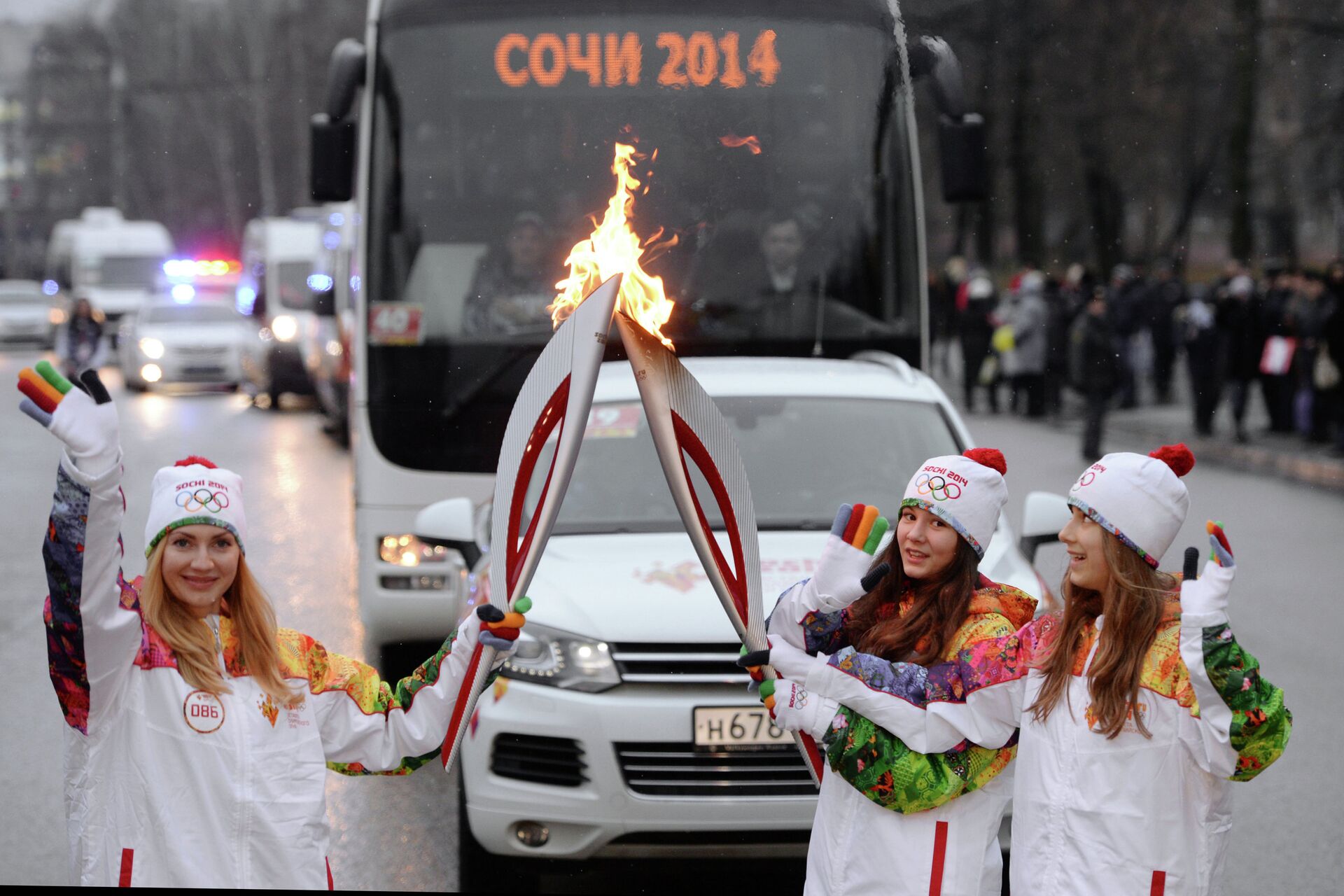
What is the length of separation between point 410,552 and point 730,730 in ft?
6.82

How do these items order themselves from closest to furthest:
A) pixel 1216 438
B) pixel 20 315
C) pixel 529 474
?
pixel 529 474 < pixel 1216 438 < pixel 20 315

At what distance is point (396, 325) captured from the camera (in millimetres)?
5727

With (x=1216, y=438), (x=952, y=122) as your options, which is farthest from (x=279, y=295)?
(x=952, y=122)

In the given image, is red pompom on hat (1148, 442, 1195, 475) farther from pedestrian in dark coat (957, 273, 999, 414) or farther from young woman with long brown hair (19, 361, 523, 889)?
pedestrian in dark coat (957, 273, 999, 414)

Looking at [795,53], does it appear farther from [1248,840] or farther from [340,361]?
[340,361]

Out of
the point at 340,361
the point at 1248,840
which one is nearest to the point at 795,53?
the point at 1248,840

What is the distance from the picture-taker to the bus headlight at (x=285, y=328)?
1995 cm

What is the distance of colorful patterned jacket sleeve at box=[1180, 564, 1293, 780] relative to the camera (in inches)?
94.1

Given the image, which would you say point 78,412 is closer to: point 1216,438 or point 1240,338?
point 1240,338

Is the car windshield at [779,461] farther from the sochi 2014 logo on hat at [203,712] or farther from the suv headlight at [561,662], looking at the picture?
the sochi 2014 logo on hat at [203,712]

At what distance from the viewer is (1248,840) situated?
194 inches

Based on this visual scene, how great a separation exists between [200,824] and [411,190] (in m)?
3.42

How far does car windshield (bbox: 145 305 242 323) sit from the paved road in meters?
0.81

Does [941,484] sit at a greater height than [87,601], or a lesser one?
greater
